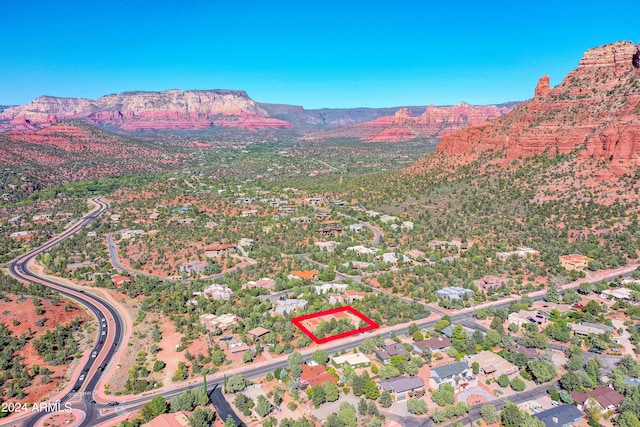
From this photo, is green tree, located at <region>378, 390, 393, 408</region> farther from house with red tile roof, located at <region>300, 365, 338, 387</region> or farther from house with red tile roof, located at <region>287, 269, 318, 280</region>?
house with red tile roof, located at <region>287, 269, 318, 280</region>

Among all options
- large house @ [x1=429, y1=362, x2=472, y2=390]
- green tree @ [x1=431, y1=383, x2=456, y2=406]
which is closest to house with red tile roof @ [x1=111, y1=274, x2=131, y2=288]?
large house @ [x1=429, y1=362, x2=472, y2=390]

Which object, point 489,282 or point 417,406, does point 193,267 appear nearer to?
point 489,282

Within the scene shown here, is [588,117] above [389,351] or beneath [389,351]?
above

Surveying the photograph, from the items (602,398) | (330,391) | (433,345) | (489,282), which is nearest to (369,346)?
(433,345)

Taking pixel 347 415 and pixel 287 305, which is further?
pixel 287 305

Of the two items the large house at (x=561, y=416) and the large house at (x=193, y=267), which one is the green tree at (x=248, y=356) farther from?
the large house at (x=193, y=267)

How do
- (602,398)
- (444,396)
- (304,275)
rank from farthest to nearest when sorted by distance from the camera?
(304,275)
(444,396)
(602,398)

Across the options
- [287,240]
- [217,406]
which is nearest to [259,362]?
[217,406]
